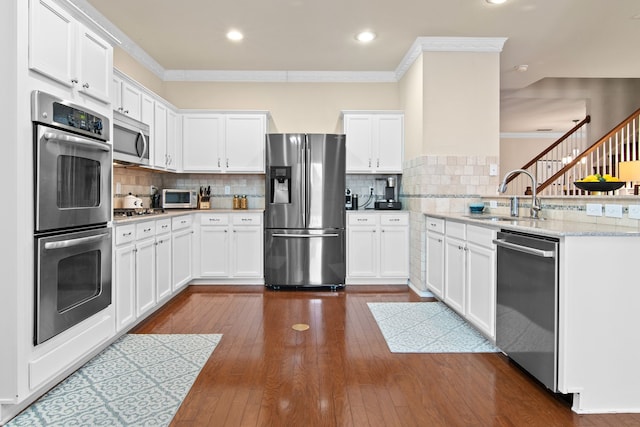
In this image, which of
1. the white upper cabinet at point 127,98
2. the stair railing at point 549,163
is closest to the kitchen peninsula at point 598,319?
the white upper cabinet at point 127,98

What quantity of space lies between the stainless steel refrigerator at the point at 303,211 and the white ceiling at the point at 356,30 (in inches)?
41.5

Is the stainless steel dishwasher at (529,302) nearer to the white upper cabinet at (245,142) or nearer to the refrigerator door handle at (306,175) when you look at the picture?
the refrigerator door handle at (306,175)

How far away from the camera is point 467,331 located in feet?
10.5

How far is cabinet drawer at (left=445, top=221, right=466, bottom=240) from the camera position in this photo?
3264 mm

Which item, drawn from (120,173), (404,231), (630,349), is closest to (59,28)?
(120,173)

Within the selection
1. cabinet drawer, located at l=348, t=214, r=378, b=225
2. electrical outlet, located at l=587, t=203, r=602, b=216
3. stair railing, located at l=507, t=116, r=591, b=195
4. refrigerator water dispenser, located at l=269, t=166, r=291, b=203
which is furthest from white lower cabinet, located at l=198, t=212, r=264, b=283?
stair railing, located at l=507, t=116, r=591, b=195

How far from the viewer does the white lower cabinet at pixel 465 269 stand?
277cm

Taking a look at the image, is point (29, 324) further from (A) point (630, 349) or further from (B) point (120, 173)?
(A) point (630, 349)

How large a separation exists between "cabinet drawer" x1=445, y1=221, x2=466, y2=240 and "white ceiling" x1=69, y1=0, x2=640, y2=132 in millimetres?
1937

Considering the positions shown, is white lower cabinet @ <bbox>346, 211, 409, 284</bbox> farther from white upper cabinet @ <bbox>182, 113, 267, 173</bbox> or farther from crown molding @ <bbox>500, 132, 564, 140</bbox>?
crown molding @ <bbox>500, 132, 564, 140</bbox>

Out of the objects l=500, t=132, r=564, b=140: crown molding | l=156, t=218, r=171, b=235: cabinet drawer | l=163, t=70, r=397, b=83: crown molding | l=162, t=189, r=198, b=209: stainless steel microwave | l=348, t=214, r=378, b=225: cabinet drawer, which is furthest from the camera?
l=500, t=132, r=564, b=140: crown molding

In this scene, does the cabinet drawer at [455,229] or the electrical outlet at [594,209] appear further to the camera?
→ the cabinet drawer at [455,229]

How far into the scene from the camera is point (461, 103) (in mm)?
4293

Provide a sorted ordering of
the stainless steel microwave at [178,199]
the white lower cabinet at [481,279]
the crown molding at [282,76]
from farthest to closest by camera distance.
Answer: the crown molding at [282,76] → the stainless steel microwave at [178,199] → the white lower cabinet at [481,279]
